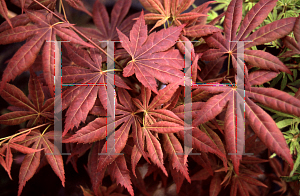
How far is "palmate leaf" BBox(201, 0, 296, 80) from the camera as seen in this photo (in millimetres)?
558

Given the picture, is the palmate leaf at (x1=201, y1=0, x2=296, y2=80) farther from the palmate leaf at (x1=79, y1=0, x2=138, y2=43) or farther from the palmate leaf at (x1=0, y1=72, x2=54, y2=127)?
the palmate leaf at (x1=0, y1=72, x2=54, y2=127)

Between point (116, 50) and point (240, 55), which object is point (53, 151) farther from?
point (240, 55)

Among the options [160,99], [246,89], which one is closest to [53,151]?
[160,99]

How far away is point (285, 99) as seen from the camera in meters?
0.53

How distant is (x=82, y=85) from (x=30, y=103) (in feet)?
0.74

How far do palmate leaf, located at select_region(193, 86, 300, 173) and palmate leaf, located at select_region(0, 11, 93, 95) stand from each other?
39 centimetres

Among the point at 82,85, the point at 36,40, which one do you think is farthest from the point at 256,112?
the point at 36,40

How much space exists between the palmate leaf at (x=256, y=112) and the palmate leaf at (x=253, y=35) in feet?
0.28

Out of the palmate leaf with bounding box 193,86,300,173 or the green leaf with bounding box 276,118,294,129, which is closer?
the palmate leaf with bounding box 193,86,300,173

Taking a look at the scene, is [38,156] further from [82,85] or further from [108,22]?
[108,22]

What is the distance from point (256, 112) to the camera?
54 centimetres

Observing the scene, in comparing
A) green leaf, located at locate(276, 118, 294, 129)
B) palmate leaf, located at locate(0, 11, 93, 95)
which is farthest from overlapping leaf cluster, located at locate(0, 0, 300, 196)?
green leaf, located at locate(276, 118, 294, 129)

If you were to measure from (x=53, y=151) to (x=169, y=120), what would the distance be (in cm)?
40

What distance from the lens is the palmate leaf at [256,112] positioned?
51 centimetres
